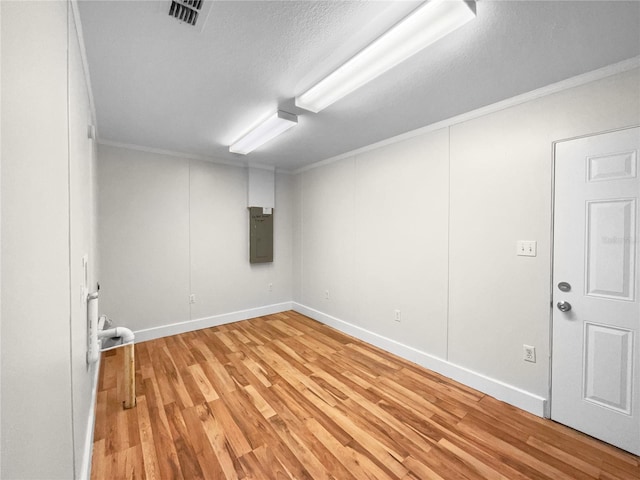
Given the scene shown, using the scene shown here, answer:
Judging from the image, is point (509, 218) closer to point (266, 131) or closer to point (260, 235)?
point (266, 131)

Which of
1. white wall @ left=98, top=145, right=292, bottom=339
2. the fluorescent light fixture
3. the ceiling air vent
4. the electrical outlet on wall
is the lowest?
the electrical outlet on wall

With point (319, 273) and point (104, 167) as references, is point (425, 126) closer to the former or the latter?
point (319, 273)

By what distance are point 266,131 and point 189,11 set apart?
1.40 meters

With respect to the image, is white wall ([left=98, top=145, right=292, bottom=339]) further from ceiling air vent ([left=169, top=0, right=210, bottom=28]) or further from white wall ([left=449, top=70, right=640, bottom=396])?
white wall ([left=449, top=70, right=640, bottom=396])

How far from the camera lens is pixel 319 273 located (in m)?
4.33

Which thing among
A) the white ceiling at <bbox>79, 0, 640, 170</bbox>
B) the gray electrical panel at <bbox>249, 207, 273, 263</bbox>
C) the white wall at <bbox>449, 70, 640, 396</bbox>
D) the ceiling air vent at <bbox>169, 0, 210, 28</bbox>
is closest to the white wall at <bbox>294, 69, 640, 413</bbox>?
the white wall at <bbox>449, 70, 640, 396</bbox>

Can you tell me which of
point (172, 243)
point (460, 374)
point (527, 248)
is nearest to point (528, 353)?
point (460, 374)

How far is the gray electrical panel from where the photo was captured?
172 inches

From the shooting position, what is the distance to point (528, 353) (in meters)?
2.16

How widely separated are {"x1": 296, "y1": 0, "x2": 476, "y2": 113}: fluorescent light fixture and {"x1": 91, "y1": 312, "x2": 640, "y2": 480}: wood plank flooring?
2.40m

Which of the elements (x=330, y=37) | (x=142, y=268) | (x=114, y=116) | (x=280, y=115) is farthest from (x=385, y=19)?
(x=142, y=268)

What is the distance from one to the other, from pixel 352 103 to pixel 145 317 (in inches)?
139

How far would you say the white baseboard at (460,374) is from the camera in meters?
2.12

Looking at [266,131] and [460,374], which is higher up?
[266,131]
